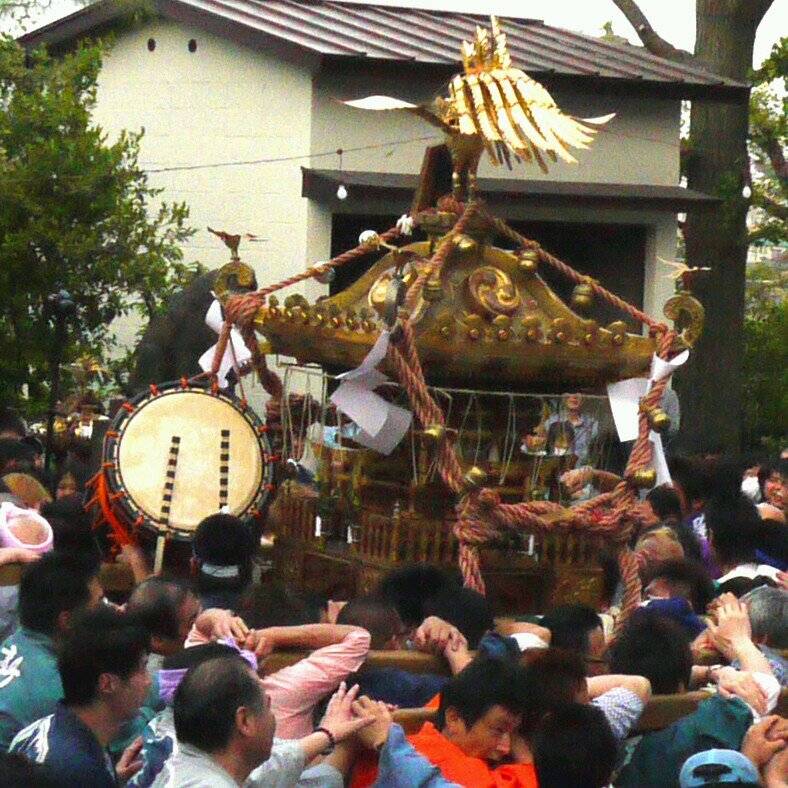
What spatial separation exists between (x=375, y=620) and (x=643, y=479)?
1.79 metres

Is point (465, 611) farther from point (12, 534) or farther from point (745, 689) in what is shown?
point (12, 534)

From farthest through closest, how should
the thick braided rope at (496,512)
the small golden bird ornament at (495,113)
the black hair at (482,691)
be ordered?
the small golden bird ornament at (495,113), the thick braided rope at (496,512), the black hair at (482,691)

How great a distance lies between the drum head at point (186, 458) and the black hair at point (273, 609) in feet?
5.30

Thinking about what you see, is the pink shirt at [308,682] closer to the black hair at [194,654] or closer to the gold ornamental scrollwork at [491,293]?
the black hair at [194,654]

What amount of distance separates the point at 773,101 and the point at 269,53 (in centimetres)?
552

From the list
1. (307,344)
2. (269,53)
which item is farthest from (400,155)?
(307,344)

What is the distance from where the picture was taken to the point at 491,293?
7812mm

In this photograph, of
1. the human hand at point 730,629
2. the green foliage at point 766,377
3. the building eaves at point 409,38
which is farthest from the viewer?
the green foliage at point 766,377

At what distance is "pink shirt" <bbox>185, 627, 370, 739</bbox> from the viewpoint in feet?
18.5

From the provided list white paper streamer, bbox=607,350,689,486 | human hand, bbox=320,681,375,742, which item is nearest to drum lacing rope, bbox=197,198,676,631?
white paper streamer, bbox=607,350,689,486

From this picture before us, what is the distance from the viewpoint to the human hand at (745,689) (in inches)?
230

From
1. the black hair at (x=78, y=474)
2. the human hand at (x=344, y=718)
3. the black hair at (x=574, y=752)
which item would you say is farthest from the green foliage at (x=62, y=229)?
the black hair at (x=574, y=752)

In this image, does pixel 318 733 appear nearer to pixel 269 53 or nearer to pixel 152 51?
pixel 269 53

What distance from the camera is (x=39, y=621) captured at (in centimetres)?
581
